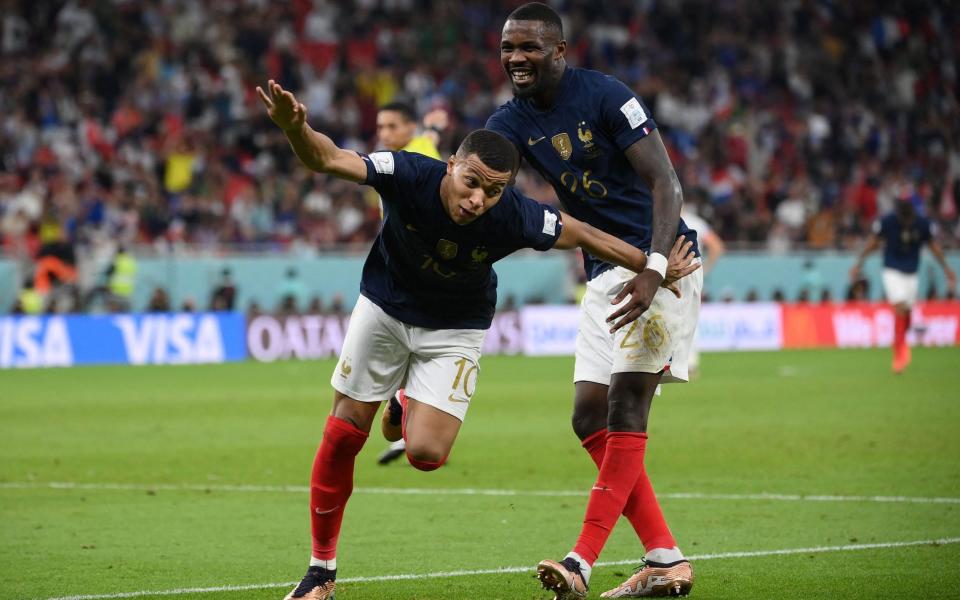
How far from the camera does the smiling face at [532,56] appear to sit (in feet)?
22.0

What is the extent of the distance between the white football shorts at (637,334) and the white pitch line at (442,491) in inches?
112

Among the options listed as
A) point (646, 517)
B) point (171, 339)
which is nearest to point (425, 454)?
point (646, 517)

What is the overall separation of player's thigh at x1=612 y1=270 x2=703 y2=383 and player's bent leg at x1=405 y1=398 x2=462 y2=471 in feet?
2.66

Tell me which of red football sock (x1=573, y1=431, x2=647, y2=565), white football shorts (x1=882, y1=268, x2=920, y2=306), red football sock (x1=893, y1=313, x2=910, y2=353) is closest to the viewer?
red football sock (x1=573, y1=431, x2=647, y2=565)

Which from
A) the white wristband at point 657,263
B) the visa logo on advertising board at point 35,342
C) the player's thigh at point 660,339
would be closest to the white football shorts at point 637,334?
the player's thigh at point 660,339

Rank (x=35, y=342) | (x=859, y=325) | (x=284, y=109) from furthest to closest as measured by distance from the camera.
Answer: (x=859, y=325), (x=35, y=342), (x=284, y=109)

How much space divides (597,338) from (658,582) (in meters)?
1.18

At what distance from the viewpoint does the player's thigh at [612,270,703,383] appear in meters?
6.55

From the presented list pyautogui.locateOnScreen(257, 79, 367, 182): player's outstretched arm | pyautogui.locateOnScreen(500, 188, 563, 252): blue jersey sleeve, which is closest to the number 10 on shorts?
pyautogui.locateOnScreen(500, 188, 563, 252): blue jersey sleeve

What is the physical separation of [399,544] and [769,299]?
22.8 metres

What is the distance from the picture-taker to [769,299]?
2955 centimetres

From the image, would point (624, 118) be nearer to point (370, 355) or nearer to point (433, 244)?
point (433, 244)

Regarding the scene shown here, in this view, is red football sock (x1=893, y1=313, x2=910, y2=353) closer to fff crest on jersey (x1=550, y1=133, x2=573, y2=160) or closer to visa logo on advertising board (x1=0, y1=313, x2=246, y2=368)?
visa logo on advertising board (x1=0, y1=313, x2=246, y2=368)

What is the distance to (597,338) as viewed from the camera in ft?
22.3
